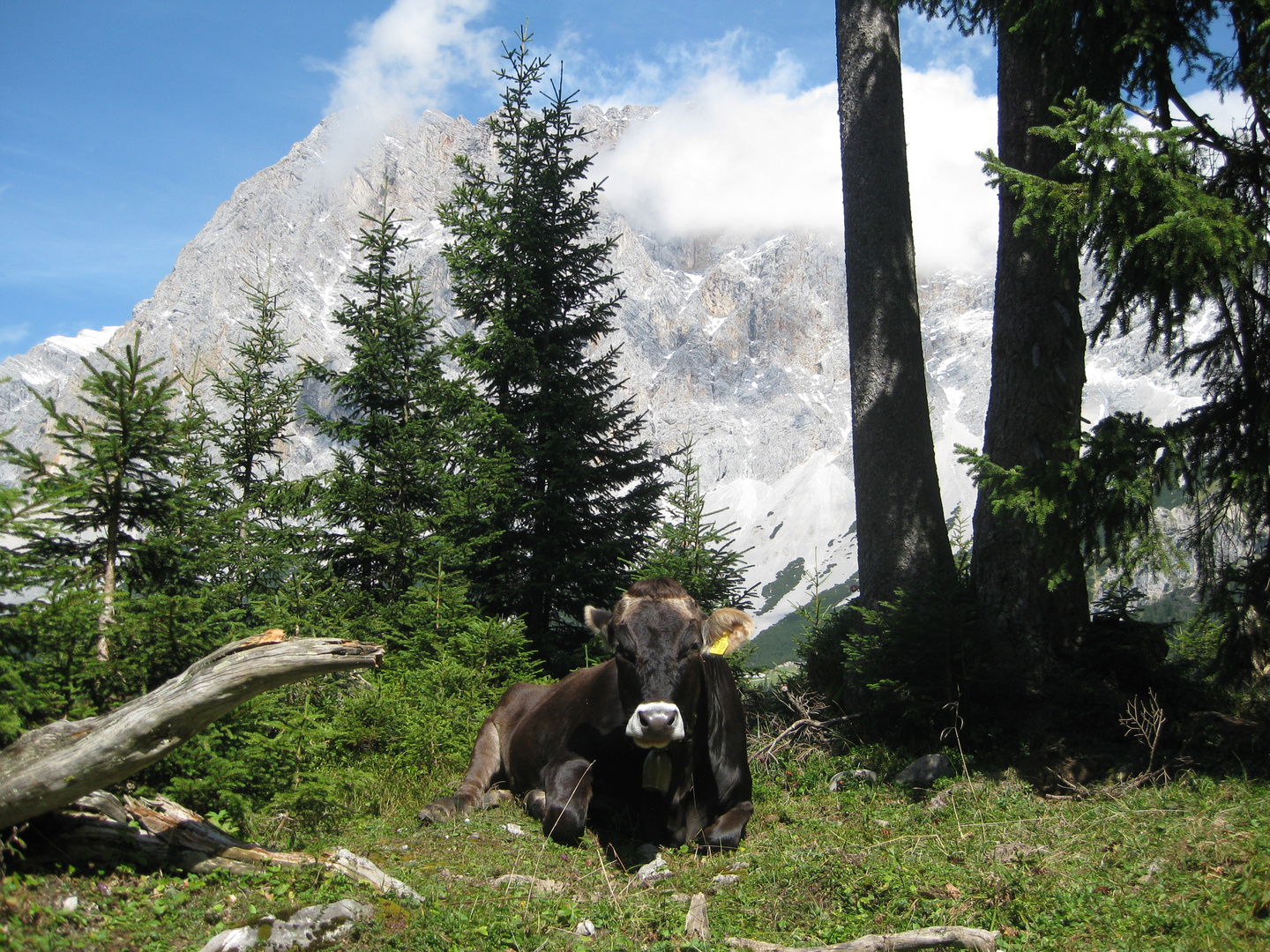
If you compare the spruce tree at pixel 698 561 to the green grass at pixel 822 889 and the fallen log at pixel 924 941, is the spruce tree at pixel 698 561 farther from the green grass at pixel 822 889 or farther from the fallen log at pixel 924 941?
the fallen log at pixel 924 941

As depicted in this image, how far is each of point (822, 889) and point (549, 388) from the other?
10.7 meters

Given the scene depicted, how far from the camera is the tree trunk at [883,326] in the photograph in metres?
8.40

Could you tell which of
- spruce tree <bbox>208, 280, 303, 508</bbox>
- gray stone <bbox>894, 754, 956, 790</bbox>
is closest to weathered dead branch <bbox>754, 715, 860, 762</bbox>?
gray stone <bbox>894, 754, 956, 790</bbox>

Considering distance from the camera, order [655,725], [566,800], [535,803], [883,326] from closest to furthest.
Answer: [655,725] → [566,800] → [535,803] → [883,326]

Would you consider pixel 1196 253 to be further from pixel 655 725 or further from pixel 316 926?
pixel 316 926

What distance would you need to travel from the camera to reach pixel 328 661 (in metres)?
3.89

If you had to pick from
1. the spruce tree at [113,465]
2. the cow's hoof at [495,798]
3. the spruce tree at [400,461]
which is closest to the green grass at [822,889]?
the cow's hoof at [495,798]

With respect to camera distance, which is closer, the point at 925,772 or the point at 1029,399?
the point at 925,772

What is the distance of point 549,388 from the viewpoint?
13.9 m

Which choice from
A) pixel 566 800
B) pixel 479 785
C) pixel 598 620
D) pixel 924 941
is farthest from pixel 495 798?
pixel 924 941

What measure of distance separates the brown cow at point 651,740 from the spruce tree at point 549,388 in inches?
210

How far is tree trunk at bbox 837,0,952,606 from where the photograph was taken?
8.40m

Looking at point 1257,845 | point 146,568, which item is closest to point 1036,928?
point 1257,845

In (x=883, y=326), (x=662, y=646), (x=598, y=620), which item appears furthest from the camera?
(x=883, y=326)
